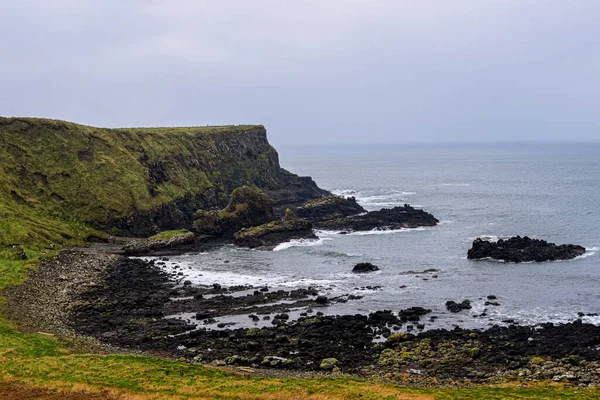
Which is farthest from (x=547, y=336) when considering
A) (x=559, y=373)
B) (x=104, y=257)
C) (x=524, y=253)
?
(x=104, y=257)

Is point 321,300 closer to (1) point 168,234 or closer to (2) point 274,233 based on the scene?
(2) point 274,233

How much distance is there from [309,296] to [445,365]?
23425 mm

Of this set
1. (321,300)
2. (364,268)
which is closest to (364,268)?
(364,268)

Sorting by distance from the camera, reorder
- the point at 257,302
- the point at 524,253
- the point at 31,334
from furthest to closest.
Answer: the point at 524,253 < the point at 257,302 < the point at 31,334

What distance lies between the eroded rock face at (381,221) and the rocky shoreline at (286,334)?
4450cm

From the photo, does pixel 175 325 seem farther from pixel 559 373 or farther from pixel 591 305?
pixel 591 305

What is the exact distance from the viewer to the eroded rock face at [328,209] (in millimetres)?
118688

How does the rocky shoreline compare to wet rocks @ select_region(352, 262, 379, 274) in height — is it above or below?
below

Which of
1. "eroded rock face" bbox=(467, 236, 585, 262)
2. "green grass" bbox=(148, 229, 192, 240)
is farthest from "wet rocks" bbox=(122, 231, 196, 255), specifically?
"eroded rock face" bbox=(467, 236, 585, 262)

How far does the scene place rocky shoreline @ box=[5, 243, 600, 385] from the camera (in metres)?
42.0

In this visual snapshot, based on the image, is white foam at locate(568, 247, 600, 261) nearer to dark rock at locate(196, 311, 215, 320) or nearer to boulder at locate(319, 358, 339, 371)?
boulder at locate(319, 358, 339, 371)

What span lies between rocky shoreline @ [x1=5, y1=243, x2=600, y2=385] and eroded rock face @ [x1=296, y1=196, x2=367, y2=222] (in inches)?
2083

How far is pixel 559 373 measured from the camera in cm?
3950

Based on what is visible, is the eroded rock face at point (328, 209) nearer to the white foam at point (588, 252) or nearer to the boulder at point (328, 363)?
the white foam at point (588, 252)
